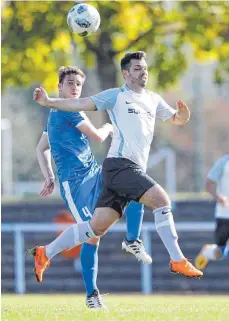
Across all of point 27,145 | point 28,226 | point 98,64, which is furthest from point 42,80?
point 27,145

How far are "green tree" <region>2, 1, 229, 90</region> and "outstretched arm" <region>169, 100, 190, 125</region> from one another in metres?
9.10

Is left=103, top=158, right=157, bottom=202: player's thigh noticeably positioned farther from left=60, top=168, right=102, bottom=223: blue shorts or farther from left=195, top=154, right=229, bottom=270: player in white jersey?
left=195, top=154, right=229, bottom=270: player in white jersey

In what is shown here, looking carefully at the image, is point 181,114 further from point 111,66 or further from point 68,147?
point 111,66

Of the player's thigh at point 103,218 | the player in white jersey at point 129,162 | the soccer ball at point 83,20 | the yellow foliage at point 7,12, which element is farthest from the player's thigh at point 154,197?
the yellow foliage at point 7,12

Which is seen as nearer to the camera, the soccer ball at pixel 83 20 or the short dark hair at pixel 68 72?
the short dark hair at pixel 68 72

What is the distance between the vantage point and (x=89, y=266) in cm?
1135

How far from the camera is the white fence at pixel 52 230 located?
20.7m

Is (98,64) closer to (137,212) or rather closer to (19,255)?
(19,255)

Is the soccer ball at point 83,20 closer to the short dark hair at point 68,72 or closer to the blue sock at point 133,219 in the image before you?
the short dark hair at point 68,72

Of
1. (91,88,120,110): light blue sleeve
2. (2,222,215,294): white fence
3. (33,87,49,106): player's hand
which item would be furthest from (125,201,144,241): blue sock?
(2,222,215,294): white fence

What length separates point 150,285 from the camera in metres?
20.9

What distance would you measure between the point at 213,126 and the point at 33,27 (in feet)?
128

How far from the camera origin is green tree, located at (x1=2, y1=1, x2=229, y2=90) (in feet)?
67.0

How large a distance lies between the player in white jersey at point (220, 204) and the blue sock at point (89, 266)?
464cm
